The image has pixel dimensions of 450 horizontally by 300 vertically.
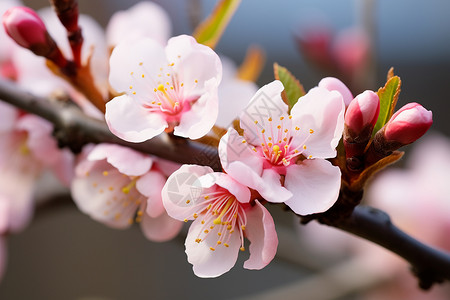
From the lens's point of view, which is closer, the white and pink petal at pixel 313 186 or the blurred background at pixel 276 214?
the white and pink petal at pixel 313 186

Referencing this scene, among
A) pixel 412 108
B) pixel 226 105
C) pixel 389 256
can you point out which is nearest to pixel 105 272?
pixel 389 256

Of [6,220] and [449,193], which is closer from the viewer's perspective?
[6,220]

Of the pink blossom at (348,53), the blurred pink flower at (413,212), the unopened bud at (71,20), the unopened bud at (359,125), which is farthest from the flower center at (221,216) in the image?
the pink blossom at (348,53)

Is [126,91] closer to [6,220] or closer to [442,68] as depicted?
[6,220]

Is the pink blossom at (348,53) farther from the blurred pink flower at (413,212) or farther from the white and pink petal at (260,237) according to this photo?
the white and pink petal at (260,237)

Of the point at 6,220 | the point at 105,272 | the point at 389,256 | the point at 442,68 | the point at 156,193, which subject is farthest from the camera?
the point at 105,272

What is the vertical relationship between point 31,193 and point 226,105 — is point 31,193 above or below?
below

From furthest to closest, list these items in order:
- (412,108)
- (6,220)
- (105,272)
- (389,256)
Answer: (105,272) → (389,256) → (6,220) → (412,108)

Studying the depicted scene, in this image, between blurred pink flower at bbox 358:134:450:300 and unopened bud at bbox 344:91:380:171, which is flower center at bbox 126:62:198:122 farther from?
blurred pink flower at bbox 358:134:450:300
